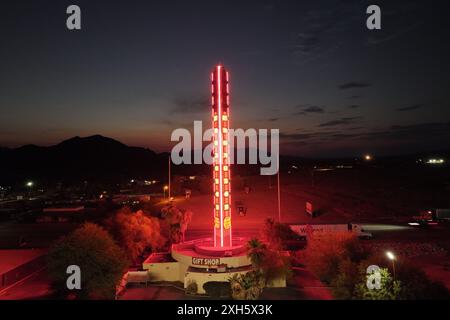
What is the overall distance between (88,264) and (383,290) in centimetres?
2064

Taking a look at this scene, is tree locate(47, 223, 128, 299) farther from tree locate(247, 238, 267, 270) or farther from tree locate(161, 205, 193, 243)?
tree locate(161, 205, 193, 243)

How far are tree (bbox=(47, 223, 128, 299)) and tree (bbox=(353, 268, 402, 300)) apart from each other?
58.1 feet

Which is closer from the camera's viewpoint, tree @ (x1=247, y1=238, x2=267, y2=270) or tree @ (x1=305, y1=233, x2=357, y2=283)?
tree @ (x1=247, y1=238, x2=267, y2=270)

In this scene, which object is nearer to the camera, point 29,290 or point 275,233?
point 29,290

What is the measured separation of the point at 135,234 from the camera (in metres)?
37.4

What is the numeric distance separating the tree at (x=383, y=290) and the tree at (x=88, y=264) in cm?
1771

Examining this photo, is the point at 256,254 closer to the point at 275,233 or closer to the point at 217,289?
the point at 217,289

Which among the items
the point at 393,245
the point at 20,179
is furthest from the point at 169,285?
the point at 20,179

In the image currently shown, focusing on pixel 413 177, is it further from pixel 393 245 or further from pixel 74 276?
pixel 74 276

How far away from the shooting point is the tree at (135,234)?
3638 centimetres

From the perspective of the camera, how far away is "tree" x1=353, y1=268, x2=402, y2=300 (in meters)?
21.6

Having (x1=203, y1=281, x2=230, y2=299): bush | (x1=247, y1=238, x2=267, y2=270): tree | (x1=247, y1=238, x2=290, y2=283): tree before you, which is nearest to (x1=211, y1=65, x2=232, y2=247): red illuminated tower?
(x1=247, y1=238, x2=267, y2=270): tree

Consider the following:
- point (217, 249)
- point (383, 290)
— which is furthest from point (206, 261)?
point (383, 290)
